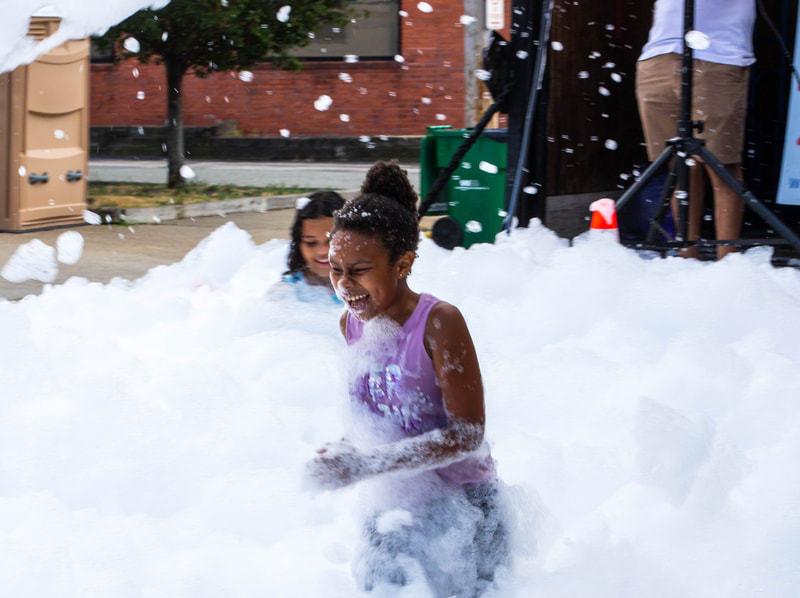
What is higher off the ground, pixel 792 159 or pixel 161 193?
pixel 792 159

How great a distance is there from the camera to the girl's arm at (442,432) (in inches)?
81.4

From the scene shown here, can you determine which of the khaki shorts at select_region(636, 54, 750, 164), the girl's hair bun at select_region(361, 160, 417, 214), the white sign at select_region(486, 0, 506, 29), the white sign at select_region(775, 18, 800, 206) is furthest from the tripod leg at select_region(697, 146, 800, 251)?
the white sign at select_region(486, 0, 506, 29)

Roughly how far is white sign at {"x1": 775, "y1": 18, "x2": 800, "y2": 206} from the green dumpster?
1701 millimetres

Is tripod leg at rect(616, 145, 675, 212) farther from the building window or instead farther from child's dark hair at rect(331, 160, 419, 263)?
the building window

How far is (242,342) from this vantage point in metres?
4.49

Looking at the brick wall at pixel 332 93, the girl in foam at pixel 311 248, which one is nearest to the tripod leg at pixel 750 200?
the girl in foam at pixel 311 248

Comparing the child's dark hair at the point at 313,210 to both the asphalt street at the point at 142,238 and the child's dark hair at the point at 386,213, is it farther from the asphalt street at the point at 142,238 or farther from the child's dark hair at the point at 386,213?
the asphalt street at the point at 142,238

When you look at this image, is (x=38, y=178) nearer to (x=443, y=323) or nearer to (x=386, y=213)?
(x=386, y=213)

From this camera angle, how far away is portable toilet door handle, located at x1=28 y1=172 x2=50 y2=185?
7.65 metres

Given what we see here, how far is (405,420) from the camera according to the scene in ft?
7.23

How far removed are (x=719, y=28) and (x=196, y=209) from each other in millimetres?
5890

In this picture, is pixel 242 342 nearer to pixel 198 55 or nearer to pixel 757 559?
pixel 757 559

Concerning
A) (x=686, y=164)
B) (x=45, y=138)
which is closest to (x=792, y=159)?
(x=686, y=164)

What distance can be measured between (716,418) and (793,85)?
3.39 meters
